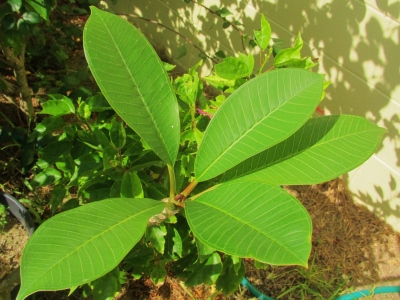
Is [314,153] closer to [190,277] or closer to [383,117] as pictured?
[190,277]

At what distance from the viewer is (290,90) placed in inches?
34.7

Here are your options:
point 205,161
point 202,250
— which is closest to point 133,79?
point 205,161

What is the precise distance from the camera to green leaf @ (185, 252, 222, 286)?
137 centimetres

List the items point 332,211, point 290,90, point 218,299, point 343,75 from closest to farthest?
point 290,90
point 218,299
point 343,75
point 332,211

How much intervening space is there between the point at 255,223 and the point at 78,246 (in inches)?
12.6

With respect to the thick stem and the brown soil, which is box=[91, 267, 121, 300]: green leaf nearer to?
the brown soil

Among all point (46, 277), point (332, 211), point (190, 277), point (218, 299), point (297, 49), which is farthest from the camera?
point (332, 211)

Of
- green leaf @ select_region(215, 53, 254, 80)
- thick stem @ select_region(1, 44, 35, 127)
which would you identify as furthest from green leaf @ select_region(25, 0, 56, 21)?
green leaf @ select_region(215, 53, 254, 80)

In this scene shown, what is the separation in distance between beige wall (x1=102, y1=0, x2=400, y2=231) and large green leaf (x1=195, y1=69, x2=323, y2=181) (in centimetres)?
158

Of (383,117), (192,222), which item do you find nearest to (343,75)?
(383,117)

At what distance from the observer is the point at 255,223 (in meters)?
0.75

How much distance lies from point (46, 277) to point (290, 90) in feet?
1.99

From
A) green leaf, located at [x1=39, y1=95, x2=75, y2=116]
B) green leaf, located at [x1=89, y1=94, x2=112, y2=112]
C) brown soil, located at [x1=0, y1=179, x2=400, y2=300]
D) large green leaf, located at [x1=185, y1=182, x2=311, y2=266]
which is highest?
large green leaf, located at [x1=185, y1=182, x2=311, y2=266]

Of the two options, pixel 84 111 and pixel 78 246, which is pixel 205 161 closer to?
pixel 78 246
